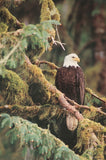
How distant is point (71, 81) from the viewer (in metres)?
4.32

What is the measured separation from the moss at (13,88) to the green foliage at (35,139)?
641 mm

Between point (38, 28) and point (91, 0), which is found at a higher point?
point (91, 0)

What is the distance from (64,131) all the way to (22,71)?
2.86 ft

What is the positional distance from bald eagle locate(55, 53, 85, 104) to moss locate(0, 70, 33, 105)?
3.04 feet

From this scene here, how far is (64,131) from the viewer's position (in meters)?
3.65

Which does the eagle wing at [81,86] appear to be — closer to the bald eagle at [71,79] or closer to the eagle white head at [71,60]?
the bald eagle at [71,79]

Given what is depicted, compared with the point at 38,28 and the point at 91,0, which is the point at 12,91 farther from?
the point at 91,0

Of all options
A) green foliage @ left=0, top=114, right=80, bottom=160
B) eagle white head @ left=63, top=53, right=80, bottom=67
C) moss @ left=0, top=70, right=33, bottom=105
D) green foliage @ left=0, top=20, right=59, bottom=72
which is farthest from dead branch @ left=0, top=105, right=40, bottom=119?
eagle white head @ left=63, top=53, right=80, bottom=67

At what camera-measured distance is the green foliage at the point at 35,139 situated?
2.50 metres

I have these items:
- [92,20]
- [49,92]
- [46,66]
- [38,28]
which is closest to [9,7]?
[46,66]

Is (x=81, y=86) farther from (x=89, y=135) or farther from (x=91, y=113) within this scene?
(x=89, y=135)

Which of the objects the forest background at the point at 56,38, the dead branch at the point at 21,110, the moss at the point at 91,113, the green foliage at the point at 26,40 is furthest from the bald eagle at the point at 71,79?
the green foliage at the point at 26,40

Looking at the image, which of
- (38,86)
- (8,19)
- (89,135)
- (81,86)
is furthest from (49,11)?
(89,135)

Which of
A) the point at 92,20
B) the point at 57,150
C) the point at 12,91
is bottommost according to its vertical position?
the point at 57,150
